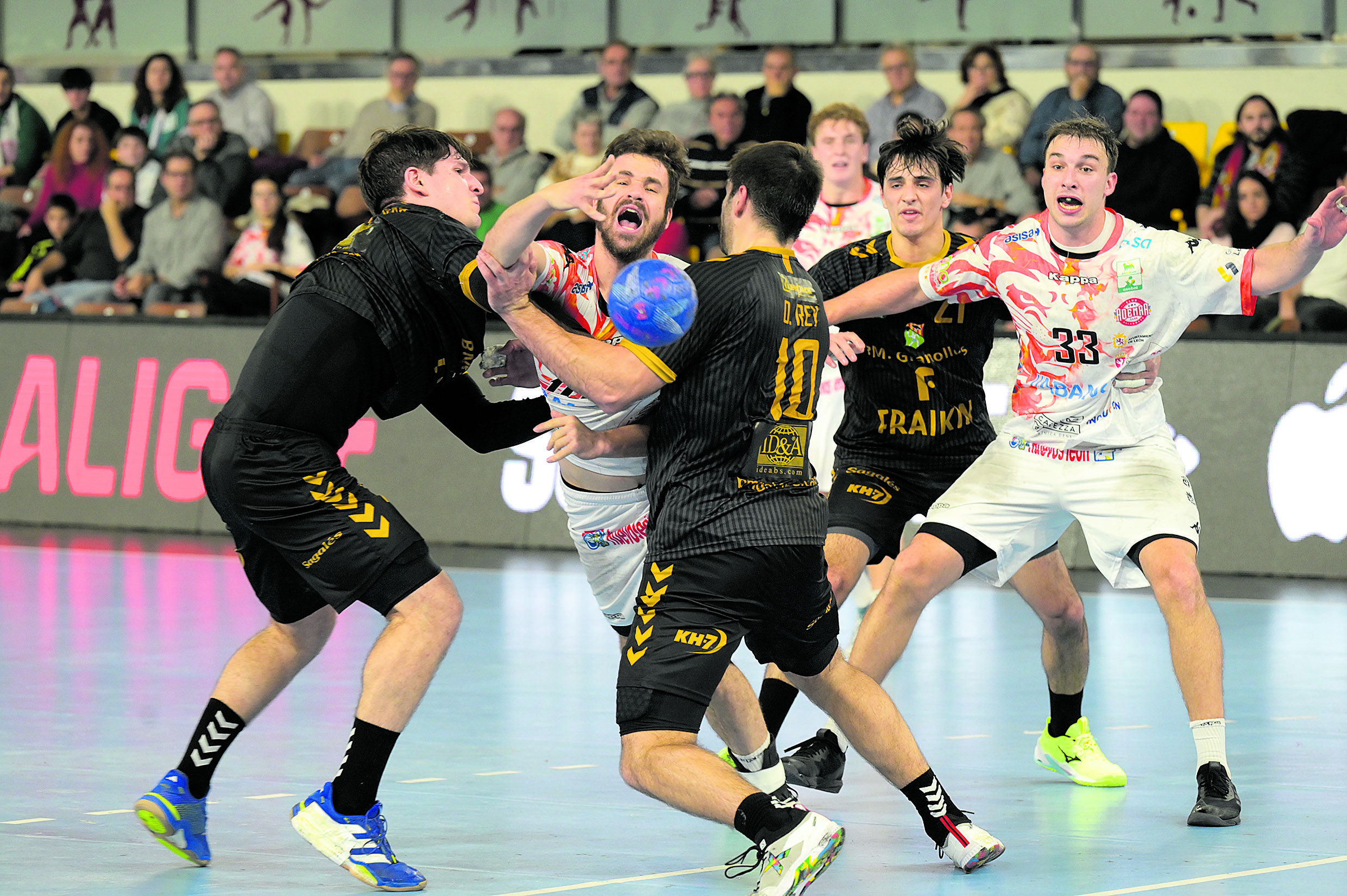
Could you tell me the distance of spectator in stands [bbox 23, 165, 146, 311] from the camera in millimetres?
17078

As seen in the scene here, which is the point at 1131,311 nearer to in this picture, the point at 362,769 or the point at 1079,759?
the point at 1079,759

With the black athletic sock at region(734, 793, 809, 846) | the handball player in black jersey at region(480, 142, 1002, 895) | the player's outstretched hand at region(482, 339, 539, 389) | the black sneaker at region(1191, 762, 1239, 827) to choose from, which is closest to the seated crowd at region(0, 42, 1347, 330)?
the player's outstretched hand at region(482, 339, 539, 389)

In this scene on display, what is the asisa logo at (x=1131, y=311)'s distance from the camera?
257 inches

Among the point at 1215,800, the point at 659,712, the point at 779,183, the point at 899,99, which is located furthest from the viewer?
the point at 899,99

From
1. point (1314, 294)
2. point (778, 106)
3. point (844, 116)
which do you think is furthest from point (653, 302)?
point (778, 106)

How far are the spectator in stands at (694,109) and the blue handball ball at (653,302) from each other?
11.2 metres

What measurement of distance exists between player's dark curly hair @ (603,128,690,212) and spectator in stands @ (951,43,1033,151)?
9665mm

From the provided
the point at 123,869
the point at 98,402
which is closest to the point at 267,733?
the point at 123,869

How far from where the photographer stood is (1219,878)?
5320mm

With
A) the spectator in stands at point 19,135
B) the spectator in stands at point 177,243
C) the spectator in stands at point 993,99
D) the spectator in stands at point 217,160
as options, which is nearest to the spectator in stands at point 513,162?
the spectator in stands at point 217,160

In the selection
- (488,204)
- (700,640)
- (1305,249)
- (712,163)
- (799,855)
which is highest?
(712,163)

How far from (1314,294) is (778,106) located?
450cm

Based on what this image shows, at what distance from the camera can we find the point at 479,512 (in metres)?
14.4

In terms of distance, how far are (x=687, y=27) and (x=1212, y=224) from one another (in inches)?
249
